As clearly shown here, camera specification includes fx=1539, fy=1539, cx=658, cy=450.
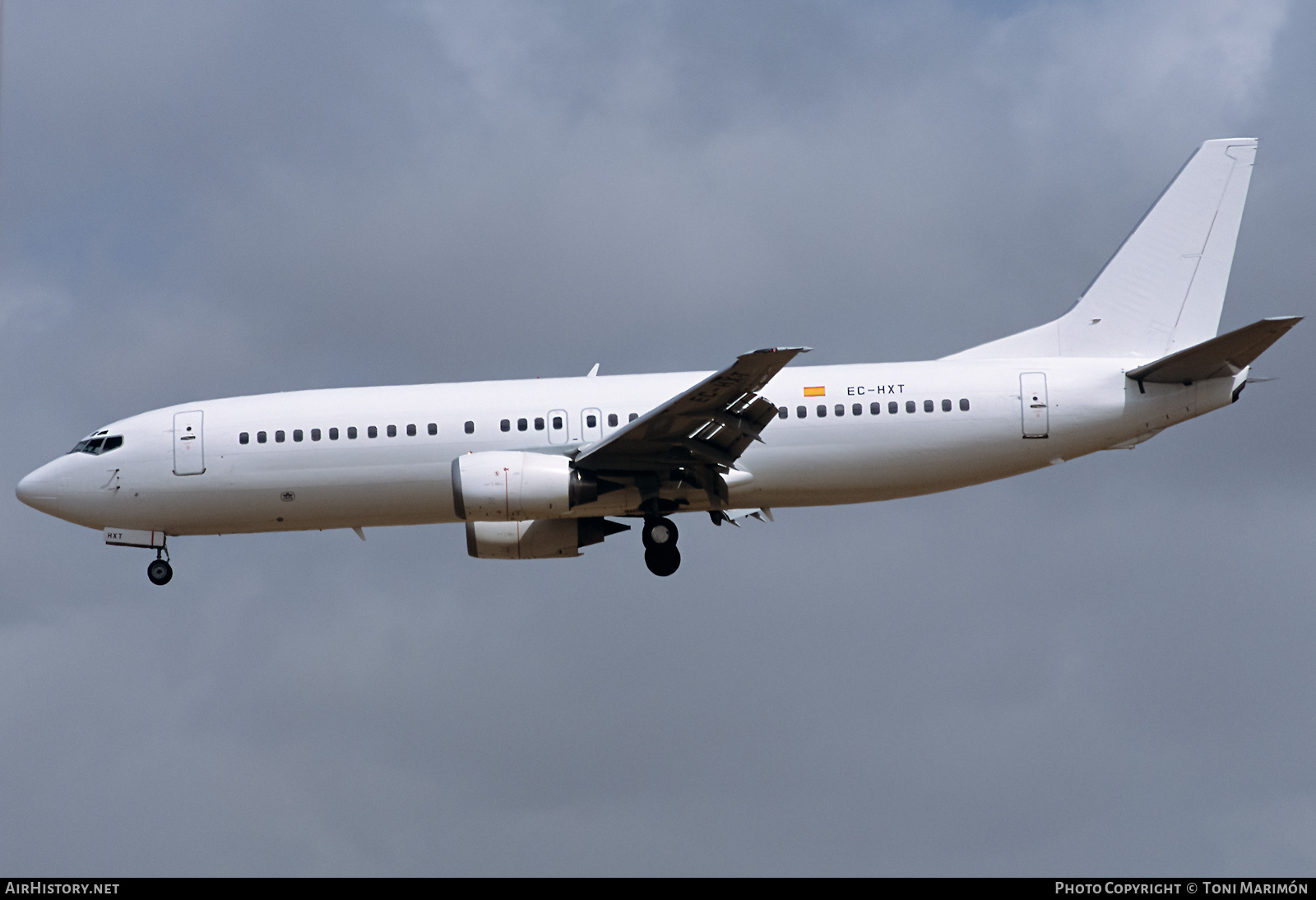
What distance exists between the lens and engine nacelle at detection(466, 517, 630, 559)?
32094 millimetres

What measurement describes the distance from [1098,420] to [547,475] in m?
10.8

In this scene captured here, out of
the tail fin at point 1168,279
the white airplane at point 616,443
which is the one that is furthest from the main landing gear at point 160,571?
the tail fin at point 1168,279

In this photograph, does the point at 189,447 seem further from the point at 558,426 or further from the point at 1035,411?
the point at 1035,411

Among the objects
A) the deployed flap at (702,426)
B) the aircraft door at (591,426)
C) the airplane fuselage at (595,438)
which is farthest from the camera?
the aircraft door at (591,426)

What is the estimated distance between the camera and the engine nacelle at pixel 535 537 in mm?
32094

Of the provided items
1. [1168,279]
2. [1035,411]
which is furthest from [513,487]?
[1168,279]

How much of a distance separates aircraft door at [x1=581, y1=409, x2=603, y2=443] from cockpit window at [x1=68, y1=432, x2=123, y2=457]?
954cm

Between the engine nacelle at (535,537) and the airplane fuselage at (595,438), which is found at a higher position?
the airplane fuselage at (595,438)

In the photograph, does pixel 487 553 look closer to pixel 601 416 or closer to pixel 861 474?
pixel 601 416

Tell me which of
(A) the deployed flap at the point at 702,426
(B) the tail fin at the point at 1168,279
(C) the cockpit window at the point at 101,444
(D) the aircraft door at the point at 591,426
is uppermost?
(B) the tail fin at the point at 1168,279

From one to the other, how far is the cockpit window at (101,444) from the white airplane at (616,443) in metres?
0.08

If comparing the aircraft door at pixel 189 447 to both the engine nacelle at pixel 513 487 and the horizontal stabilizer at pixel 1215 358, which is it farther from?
the horizontal stabilizer at pixel 1215 358

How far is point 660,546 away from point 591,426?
9.21 ft

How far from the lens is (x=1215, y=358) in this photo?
29250 mm
